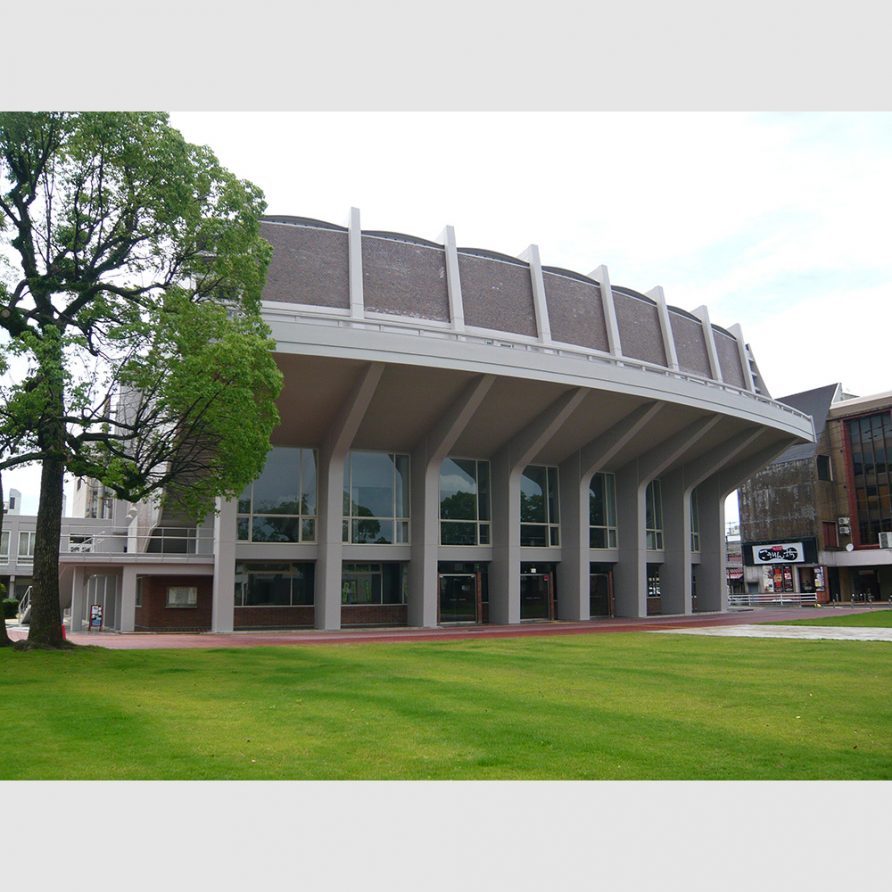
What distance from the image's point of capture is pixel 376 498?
105ft

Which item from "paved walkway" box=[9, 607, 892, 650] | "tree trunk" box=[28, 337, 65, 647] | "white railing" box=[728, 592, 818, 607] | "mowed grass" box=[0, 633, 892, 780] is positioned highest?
"tree trunk" box=[28, 337, 65, 647]

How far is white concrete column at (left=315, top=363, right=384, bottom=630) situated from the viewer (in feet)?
94.6

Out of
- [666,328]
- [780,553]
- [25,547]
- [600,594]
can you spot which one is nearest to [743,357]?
[666,328]

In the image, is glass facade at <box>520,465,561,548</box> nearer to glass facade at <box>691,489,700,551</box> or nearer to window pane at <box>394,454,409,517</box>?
window pane at <box>394,454,409,517</box>

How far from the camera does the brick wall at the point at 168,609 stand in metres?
29.0

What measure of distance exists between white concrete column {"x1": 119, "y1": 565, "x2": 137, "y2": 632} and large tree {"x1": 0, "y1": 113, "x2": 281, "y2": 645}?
11520 mm

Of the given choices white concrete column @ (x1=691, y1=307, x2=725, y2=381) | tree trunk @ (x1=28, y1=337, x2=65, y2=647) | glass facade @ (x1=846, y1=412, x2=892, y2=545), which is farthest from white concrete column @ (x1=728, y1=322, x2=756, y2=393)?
tree trunk @ (x1=28, y1=337, x2=65, y2=647)

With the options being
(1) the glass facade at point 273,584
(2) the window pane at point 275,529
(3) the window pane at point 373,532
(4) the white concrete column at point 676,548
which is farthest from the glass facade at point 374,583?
(4) the white concrete column at point 676,548

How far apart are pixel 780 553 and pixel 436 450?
43022mm

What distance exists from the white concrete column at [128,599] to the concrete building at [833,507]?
4933 centimetres

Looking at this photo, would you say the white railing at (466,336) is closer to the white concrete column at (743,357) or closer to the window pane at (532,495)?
the window pane at (532,495)

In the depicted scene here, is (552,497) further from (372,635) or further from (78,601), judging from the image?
(78,601)

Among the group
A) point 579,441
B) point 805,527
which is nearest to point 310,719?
point 579,441

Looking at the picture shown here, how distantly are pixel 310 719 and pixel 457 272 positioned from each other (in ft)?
77.5
